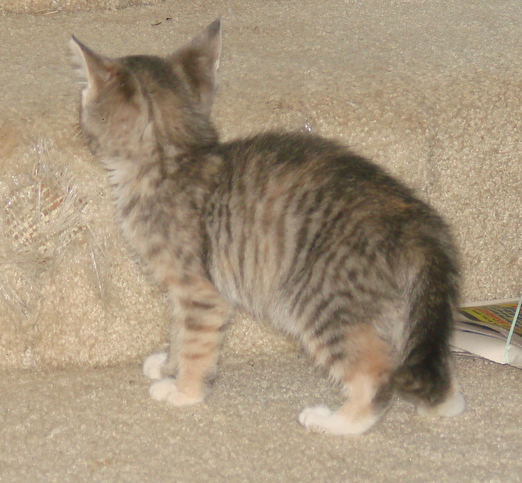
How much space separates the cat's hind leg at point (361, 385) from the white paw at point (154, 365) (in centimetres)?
38

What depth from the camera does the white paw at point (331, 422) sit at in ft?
4.26

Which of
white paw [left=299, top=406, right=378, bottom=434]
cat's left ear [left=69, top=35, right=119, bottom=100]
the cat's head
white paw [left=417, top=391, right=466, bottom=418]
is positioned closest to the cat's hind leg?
white paw [left=299, top=406, right=378, bottom=434]

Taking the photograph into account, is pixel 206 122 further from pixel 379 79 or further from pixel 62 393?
pixel 62 393

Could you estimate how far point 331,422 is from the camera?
132cm

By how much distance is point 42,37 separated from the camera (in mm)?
2004

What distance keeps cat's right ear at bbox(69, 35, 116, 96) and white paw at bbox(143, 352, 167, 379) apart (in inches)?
23.8

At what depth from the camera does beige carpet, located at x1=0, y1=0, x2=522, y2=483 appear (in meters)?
1.26

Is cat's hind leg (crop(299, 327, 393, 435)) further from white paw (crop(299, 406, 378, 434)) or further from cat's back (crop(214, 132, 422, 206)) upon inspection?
cat's back (crop(214, 132, 422, 206))

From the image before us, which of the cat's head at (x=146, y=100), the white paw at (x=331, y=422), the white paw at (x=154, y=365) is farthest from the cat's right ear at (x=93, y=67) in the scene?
the white paw at (x=331, y=422)

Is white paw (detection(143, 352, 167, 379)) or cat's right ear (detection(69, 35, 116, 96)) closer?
cat's right ear (detection(69, 35, 116, 96))

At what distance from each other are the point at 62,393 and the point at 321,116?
83 centimetres

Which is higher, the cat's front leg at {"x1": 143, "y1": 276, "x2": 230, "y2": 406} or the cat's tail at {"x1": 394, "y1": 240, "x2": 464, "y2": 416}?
the cat's tail at {"x1": 394, "y1": 240, "x2": 464, "y2": 416}

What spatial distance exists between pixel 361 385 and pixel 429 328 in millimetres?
180

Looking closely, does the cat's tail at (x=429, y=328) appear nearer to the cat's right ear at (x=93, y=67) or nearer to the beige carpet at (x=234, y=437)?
the beige carpet at (x=234, y=437)
